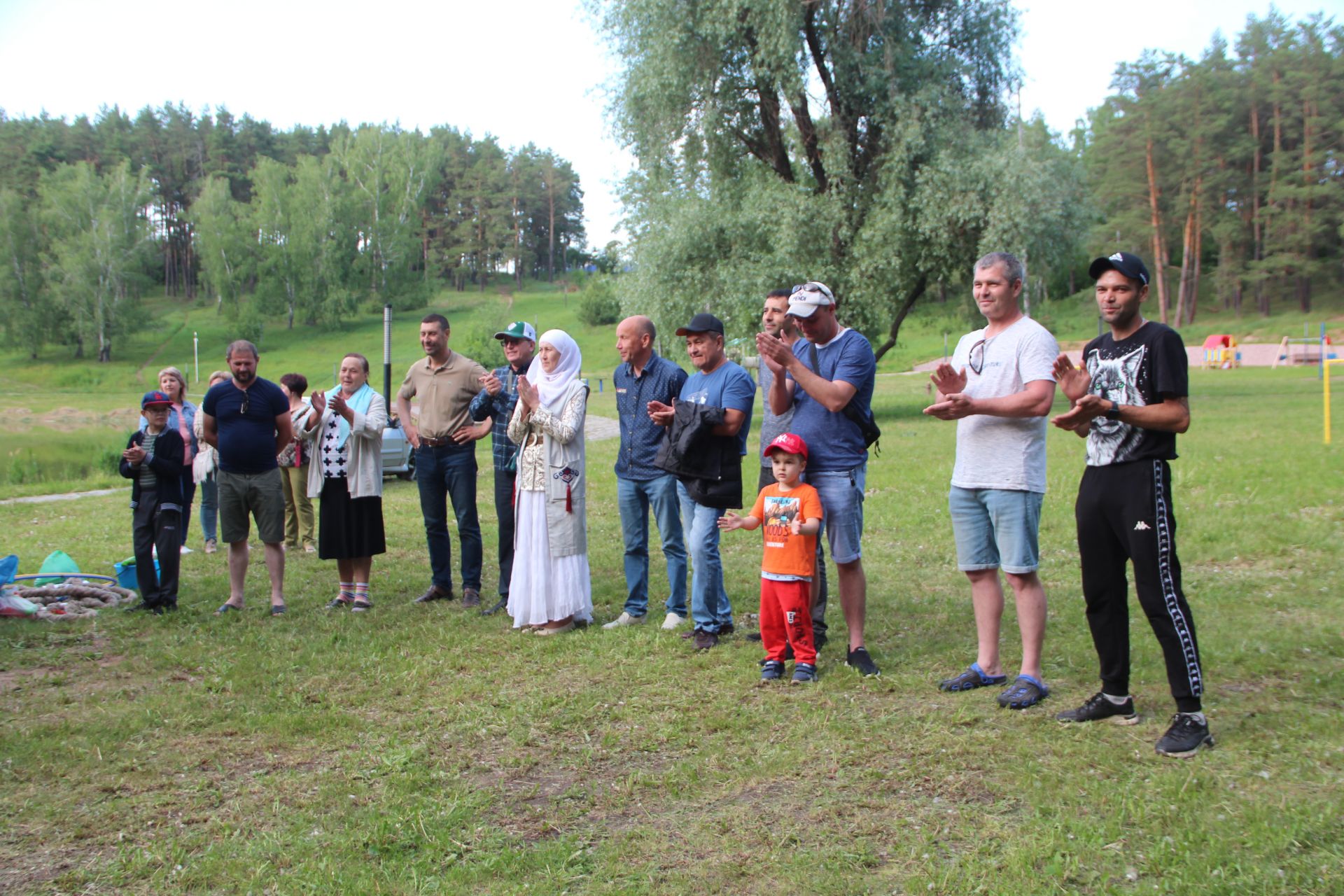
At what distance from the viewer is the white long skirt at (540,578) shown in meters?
6.62

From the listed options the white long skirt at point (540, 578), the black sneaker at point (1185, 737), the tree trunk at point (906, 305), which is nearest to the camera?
the black sneaker at point (1185, 737)

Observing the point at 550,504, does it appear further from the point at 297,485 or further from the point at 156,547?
the point at 297,485

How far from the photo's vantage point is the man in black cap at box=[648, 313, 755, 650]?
6.09 meters

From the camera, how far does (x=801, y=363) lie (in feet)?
17.7

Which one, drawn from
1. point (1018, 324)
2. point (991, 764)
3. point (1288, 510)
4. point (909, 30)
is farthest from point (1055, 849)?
point (909, 30)

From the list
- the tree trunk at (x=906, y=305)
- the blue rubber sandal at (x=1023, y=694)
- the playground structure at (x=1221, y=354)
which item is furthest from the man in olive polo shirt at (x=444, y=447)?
the playground structure at (x=1221, y=354)

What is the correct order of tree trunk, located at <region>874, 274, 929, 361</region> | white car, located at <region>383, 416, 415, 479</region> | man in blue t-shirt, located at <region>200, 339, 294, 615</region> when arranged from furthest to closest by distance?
tree trunk, located at <region>874, 274, 929, 361</region> → white car, located at <region>383, 416, 415, 479</region> → man in blue t-shirt, located at <region>200, 339, 294, 615</region>

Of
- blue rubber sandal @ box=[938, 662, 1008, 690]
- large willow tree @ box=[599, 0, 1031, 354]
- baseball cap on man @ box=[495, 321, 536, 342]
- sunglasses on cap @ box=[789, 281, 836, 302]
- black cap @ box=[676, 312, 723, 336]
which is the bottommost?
blue rubber sandal @ box=[938, 662, 1008, 690]

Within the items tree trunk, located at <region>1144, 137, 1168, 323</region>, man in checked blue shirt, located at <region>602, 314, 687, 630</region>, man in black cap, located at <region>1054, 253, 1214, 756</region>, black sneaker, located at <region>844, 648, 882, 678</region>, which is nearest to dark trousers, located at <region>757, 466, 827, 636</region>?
black sneaker, located at <region>844, 648, 882, 678</region>

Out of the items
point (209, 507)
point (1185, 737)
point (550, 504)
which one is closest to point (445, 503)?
point (550, 504)

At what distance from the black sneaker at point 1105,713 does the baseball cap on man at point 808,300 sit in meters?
2.34

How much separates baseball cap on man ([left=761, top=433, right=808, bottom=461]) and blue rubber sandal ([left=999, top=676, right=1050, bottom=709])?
1.56 meters

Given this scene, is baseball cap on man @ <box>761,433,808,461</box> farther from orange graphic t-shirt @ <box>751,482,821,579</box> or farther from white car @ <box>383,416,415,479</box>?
white car @ <box>383,416,415,479</box>

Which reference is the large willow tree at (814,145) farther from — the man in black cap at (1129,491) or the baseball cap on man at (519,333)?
the man in black cap at (1129,491)
